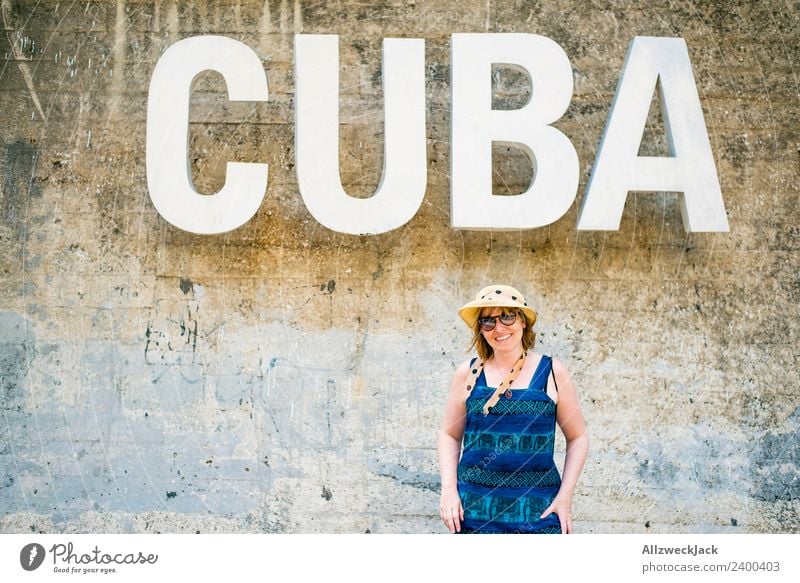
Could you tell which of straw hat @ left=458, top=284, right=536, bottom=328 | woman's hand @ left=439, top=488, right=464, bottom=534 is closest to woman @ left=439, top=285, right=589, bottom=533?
woman's hand @ left=439, top=488, right=464, bottom=534

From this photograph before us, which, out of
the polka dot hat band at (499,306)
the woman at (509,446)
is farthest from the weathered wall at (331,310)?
the woman at (509,446)

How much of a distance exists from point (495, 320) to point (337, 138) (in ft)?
6.77

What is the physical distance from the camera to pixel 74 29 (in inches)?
250

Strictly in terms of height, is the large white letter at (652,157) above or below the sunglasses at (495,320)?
above

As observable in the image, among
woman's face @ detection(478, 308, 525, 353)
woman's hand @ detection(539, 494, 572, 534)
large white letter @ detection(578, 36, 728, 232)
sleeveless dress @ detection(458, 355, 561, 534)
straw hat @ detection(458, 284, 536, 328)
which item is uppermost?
large white letter @ detection(578, 36, 728, 232)

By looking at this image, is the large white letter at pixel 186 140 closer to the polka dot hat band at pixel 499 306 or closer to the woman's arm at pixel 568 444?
the polka dot hat band at pixel 499 306

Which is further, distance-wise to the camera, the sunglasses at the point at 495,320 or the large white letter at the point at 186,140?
the large white letter at the point at 186,140

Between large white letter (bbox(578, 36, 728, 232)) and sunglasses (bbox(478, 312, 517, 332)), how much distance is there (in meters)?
1.77

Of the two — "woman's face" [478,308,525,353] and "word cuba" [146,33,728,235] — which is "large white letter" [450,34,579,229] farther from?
"woman's face" [478,308,525,353]

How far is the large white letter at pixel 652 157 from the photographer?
590 cm

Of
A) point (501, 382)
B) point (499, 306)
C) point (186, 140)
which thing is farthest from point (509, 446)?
point (186, 140)

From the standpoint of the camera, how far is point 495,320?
14.0 ft

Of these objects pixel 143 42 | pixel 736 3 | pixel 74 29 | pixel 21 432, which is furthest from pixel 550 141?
pixel 21 432

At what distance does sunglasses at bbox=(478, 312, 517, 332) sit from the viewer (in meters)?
4.25
